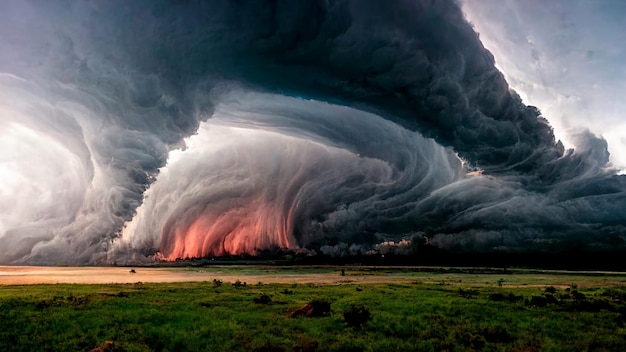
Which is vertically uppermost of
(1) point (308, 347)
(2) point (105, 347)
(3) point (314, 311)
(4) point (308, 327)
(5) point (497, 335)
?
(3) point (314, 311)

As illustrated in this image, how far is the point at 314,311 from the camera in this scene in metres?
44.4

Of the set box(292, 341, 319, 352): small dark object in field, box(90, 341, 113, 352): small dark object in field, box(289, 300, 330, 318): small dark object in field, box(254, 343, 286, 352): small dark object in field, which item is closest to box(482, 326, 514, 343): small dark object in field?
box(292, 341, 319, 352): small dark object in field

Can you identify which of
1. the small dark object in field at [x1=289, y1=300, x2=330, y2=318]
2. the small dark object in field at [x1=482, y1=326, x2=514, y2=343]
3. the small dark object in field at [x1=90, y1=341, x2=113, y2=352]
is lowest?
the small dark object in field at [x1=482, y1=326, x2=514, y2=343]

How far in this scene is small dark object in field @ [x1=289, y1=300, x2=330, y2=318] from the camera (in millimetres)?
44062

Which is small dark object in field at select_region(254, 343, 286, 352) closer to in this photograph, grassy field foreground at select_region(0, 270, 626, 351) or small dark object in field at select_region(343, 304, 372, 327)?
grassy field foreground at select_region(0, 270, 626, 351)

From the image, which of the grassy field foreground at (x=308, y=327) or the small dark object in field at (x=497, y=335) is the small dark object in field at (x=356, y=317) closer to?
the grassy field foreground at (x=308, y=327)

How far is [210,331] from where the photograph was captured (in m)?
35.5

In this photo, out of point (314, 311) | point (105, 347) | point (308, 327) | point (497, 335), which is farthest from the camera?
point (314, 311)

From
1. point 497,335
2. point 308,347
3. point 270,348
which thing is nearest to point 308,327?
point 308,347

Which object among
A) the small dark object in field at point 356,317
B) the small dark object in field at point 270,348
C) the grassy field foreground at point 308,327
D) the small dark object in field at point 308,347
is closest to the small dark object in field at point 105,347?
the grassy field foreground at point 308,327

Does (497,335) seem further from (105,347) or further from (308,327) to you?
(105,347)

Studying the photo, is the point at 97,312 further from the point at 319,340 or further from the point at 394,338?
the point at 394,338

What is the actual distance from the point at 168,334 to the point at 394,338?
18.3 meters

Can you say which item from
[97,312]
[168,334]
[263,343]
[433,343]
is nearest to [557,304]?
[433,343]
